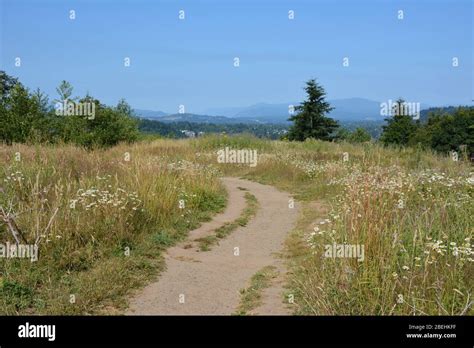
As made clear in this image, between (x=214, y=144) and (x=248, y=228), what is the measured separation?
1618 cm

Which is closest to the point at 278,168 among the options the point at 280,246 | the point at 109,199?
the point at 280,246

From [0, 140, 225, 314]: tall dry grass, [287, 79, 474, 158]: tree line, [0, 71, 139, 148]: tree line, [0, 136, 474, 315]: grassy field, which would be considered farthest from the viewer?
[287, 79, 474, 158]: tree line

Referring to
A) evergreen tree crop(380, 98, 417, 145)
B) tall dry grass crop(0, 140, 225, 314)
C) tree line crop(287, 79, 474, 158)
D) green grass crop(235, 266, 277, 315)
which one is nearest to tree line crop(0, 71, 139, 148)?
tall dry grass crop(0, 140, 225, 314)

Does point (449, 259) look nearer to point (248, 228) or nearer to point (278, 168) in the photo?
point (248, 228)

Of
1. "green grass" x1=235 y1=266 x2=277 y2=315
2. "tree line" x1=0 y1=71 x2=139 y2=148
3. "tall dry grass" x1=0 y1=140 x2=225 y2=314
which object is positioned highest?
"tree line" x1=0 y1=71 x2=139 y2=148

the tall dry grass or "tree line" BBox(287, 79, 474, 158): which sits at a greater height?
"tree line" BBox(287, 79, 474, 158)

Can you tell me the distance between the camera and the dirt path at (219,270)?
457 centimetres

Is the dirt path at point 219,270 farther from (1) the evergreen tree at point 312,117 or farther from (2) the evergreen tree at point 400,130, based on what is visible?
(2) the evergreen tree at point 400,130

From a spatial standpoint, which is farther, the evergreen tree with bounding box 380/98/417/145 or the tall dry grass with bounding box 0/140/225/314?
the evergreen tree with bounding box 380/98/417/145

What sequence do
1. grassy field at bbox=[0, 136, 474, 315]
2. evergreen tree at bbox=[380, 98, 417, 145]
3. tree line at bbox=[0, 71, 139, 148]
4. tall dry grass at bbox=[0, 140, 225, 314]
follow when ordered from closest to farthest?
grassy field at bbox=[0, 136, 474, 315], tall dry grass at bbox=[0, 140, 225, 314], tree line at bbox=[0, 71, 139, 148], evergreen tree at bbox=[380, 98, 417, 145]

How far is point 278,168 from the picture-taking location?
16188 mm

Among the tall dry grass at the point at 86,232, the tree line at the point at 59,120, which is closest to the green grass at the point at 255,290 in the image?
the tall dry grass at the point at 86,232

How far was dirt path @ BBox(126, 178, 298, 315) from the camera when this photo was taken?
4.57 m

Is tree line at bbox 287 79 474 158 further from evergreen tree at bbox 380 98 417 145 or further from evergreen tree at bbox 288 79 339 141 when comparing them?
evergreen tree at bbox 380 98 417 145
